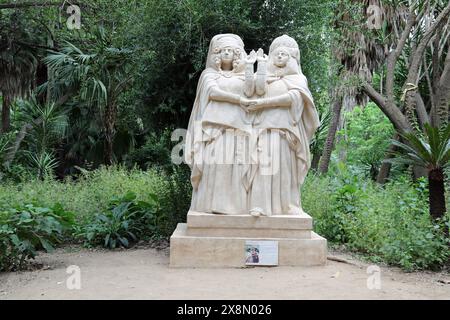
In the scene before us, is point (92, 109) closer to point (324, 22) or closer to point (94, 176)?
point (94, 176)

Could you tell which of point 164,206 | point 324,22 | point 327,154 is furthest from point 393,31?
point 164,206

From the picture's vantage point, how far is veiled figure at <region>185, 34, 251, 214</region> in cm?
641

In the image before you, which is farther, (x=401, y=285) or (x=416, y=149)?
(x=416, y=149)

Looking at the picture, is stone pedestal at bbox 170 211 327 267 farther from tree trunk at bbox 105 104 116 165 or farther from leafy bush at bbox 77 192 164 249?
tree trunk at bbox 105 104 116 165

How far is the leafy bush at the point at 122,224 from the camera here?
322 inches

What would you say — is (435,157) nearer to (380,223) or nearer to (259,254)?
(380,223)

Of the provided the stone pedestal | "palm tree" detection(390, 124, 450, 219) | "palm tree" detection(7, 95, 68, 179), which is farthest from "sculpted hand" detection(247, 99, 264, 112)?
"palm tree" detection(7, 95, 68, 179)

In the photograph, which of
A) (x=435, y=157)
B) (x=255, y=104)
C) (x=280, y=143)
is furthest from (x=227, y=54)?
(x=435, y=157)

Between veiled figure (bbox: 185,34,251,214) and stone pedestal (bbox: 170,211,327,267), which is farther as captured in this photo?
veiled figure (bbox: 185,34,251,214)

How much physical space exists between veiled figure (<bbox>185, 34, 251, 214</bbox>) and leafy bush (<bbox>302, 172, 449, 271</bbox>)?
2.00 m

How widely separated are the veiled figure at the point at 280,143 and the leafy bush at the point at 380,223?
1.38m

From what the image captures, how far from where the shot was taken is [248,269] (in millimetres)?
6055

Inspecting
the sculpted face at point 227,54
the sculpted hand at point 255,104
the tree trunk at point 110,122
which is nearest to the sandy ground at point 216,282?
the sculpted hand at point 255,104

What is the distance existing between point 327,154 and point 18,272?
10.0 m
